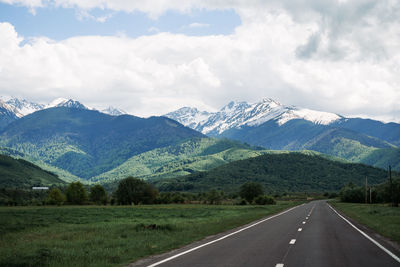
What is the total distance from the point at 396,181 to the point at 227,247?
Answer: 325ft

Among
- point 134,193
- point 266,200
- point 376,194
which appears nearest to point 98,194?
point 134,193

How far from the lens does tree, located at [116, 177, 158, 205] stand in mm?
133625

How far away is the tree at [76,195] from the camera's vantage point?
456 ft

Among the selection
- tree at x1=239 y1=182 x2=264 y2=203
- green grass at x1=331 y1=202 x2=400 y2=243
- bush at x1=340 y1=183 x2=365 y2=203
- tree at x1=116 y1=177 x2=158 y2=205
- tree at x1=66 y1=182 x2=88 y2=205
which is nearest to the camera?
green grass at x1=331 y1=202 x2=400 y2=243

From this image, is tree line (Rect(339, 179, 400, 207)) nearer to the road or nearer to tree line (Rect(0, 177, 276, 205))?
tree line (Rect(0, 177, 276, 205))

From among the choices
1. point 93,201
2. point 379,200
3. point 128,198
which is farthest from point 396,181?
point 93,201

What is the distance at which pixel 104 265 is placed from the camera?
16.2 meters

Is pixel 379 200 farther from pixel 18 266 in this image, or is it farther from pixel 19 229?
pixel 18 266

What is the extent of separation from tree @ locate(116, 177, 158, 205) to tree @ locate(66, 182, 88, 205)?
1424 cm

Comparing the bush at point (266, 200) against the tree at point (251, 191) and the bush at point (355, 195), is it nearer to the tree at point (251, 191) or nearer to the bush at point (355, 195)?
the tree at point (251, 191)

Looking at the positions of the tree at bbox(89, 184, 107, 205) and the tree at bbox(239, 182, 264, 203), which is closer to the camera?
the tree at bbox(239, 182, 264, 203)

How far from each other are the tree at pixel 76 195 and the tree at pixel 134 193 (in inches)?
561

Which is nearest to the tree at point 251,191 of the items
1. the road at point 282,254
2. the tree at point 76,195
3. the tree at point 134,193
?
the tree at point 134,193

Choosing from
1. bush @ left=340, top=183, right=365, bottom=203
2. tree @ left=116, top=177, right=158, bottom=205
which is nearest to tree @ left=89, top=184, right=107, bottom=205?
tree @ left=116, top=177, right=158, bottom=205
